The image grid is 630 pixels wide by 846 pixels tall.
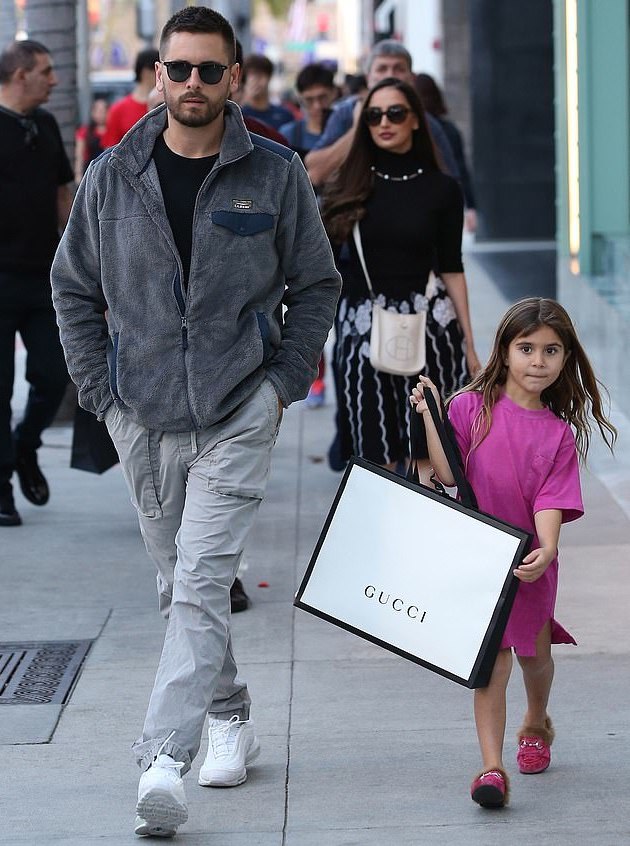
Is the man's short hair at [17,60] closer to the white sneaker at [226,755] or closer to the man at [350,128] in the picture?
the man at [350,128]

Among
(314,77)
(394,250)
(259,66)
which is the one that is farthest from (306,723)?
(259,66)

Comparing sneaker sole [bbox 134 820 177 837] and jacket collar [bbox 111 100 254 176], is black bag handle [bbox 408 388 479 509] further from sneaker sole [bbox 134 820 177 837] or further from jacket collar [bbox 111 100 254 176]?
sneaker sole [bbox 134 820 177 837]

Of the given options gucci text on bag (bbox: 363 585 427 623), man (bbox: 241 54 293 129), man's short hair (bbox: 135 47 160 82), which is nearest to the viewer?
gucci text on bag (bbox: 363 585 427 623)

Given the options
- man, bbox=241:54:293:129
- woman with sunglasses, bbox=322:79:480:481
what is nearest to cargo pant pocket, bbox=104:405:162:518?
woman with sunglasses, bbox=322:79:480:481

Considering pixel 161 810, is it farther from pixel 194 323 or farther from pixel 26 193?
pixel 26 193

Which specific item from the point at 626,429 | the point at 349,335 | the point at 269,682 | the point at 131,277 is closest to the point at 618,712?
the point at 269,682

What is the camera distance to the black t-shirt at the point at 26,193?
747 cm

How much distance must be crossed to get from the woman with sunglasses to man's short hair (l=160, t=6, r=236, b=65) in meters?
2.56

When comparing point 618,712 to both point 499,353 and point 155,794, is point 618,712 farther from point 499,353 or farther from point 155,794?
point 155,794

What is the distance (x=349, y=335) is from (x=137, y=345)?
3.03 meters

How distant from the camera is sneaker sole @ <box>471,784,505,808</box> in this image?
13.1ft

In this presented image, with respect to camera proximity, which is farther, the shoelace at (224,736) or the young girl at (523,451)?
the shoelace at (224,736)

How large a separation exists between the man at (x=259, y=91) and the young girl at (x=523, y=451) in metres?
8.10

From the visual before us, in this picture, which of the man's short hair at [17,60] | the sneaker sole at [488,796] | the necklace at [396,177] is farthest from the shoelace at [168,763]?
the man's short hair at [17,60]
